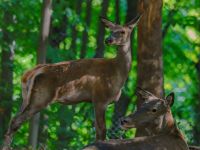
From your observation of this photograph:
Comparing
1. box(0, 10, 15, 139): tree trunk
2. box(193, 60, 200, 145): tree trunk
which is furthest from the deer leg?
box(193, 60, 200, 145): tree trunk

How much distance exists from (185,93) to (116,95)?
1451 centimetres

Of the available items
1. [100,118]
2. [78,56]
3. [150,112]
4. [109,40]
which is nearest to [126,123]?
[150,112]

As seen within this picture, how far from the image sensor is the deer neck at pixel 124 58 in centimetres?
1156

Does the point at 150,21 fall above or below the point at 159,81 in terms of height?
above

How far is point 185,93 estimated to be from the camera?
2566 centimetres

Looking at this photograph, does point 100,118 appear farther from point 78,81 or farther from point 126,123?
point 126,123

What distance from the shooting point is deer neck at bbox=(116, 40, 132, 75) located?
11.6 meters

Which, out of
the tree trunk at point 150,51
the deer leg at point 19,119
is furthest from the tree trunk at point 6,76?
the deer leg at point 19,119

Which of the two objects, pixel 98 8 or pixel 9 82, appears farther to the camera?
pixel 98 8

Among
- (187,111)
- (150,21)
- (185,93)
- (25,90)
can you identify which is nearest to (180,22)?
(187,111)

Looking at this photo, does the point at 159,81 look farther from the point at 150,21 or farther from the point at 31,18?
the point at 31,18

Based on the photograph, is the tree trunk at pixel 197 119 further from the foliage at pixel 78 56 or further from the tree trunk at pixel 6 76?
the tree trunk at pixel 6 76

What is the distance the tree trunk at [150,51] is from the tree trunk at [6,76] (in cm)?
532

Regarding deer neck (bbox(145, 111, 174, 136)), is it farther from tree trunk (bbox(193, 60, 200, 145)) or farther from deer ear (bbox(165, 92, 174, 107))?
tree trunk (bbox(193, 60, 200, 145))
